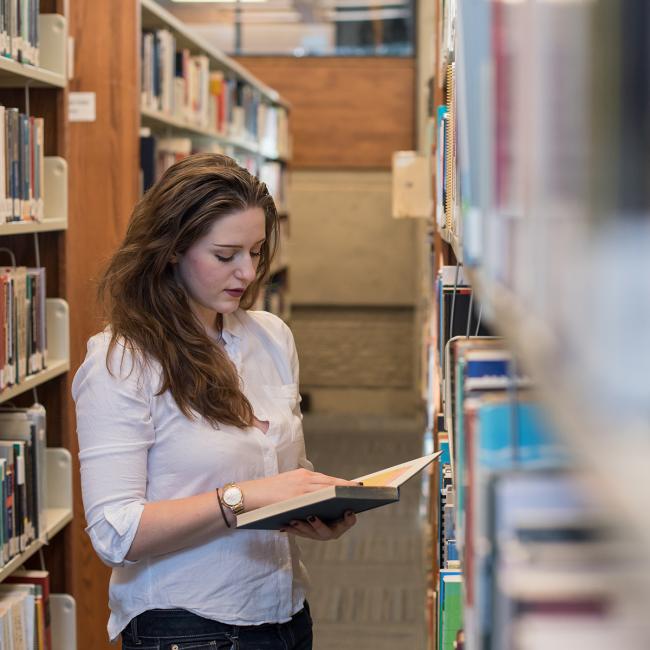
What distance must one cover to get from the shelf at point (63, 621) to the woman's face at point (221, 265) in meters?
1.43

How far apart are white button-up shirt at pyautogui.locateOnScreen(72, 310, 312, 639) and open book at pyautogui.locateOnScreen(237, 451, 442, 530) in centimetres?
18

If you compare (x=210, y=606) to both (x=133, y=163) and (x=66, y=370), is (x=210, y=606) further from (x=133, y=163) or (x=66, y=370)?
(x=133, y=163)

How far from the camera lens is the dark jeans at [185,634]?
173 centimetres

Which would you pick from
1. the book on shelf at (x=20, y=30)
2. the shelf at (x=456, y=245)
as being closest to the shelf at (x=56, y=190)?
the book on shelf at (x=20, y=30)

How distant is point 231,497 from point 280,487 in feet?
0.26

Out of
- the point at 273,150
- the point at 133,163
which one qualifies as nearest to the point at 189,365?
the point at 133,163

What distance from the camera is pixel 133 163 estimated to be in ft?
12.4

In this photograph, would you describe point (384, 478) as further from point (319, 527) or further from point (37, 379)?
point (37, 379)

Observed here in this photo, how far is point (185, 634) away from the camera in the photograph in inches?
68.2

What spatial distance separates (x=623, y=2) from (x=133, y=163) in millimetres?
3504

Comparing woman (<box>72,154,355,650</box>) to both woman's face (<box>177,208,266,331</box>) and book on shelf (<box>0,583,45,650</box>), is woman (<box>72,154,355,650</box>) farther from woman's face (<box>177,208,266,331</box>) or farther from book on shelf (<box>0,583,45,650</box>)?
book on shelf (<box>0,583,45,650</box>)

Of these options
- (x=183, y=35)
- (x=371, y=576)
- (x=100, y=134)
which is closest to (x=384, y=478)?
Answer: (x=100, y=134)

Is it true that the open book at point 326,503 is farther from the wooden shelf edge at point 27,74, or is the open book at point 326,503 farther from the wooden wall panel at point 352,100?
the wooden wall panel at point 352,100

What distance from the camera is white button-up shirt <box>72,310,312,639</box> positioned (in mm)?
1670
